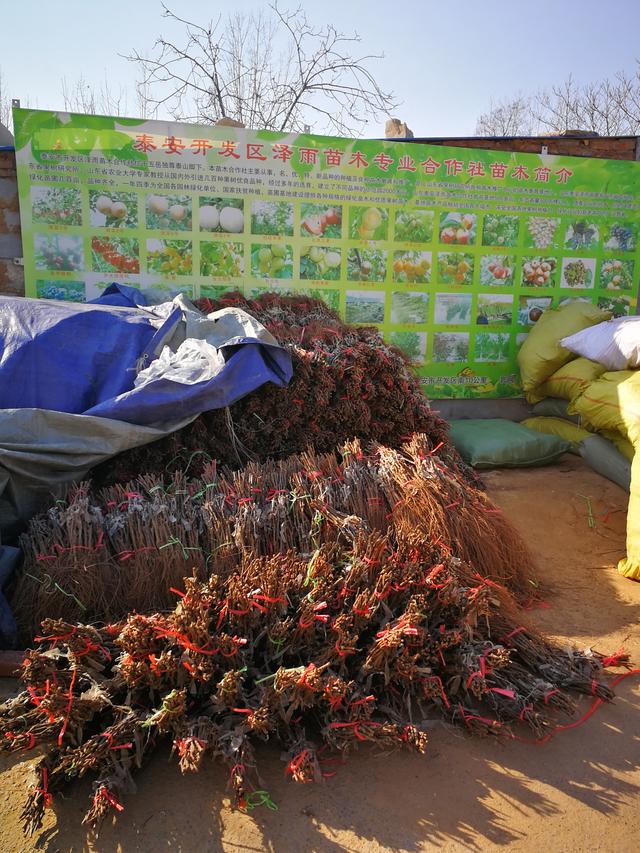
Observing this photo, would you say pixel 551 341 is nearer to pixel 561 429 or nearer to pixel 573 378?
pixel 573 378

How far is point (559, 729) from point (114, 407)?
2.17 meters

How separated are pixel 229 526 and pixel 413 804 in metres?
1.18

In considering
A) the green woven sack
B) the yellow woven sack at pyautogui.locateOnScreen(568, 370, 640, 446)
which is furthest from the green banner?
the yellow woven sack at pyautogui.locateOnScreen(568, 370, 640, 446)

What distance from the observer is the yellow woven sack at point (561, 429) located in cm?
482

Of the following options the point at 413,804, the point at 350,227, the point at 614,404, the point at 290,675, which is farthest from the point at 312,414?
the point at 350,227

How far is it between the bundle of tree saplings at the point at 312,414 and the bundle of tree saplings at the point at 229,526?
0.22 meters

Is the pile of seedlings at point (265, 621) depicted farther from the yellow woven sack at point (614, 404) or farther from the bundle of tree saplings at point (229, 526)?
the yellow woven sack at point (614, 404)

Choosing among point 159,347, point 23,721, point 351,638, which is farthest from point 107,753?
point 159,347

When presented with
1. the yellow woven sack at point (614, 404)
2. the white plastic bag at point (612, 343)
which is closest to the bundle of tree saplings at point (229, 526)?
the yellow woven sack at point (614, 404)

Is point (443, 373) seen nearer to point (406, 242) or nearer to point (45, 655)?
point (406, 242)

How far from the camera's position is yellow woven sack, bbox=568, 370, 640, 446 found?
12.2ft

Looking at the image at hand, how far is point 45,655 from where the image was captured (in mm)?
1875

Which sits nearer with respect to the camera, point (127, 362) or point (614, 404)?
point (127, 362)

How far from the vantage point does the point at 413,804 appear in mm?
1727
